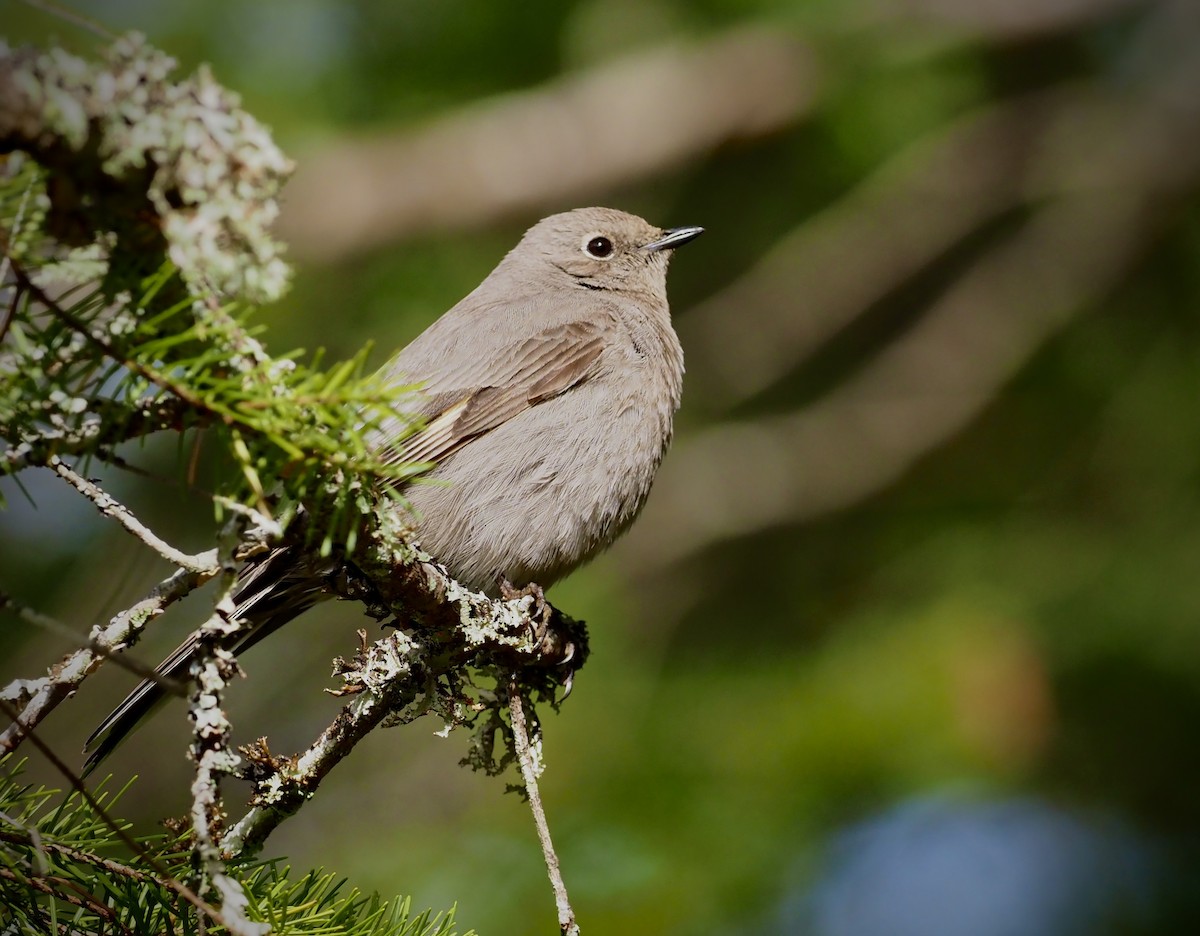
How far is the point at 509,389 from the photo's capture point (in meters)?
4.50

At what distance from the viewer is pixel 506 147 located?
6.17 m

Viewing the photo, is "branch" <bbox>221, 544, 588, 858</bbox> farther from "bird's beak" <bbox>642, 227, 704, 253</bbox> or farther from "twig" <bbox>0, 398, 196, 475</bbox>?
"bird's beak" <bbox>642, 227, 704, 253</bbox>

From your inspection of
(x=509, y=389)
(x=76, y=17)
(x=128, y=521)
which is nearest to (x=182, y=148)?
(x=76, y=17)

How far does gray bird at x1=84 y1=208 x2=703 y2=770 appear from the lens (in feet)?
13.7

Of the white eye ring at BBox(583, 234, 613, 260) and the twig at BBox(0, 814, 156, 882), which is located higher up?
the white eye ring at BBox(583, 234, 613, 260)

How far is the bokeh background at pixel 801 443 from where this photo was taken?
4957 millimetres

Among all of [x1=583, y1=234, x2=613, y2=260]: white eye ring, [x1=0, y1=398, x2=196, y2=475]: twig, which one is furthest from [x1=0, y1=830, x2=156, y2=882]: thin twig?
[x1=583, y1=234, x2=613, y2=260]: white eye ring

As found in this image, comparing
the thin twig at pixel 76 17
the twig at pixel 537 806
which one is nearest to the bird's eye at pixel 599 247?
the twig at pixel 537 806

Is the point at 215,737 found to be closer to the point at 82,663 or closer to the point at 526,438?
the point at 82,663

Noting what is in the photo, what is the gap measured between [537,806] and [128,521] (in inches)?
45.0

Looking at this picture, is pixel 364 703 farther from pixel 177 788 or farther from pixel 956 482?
pixel 956 482

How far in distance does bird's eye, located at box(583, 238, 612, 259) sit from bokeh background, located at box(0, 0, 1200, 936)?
0.90 metres

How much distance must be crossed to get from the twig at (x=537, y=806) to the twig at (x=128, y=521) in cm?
97

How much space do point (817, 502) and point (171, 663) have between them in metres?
4.54
